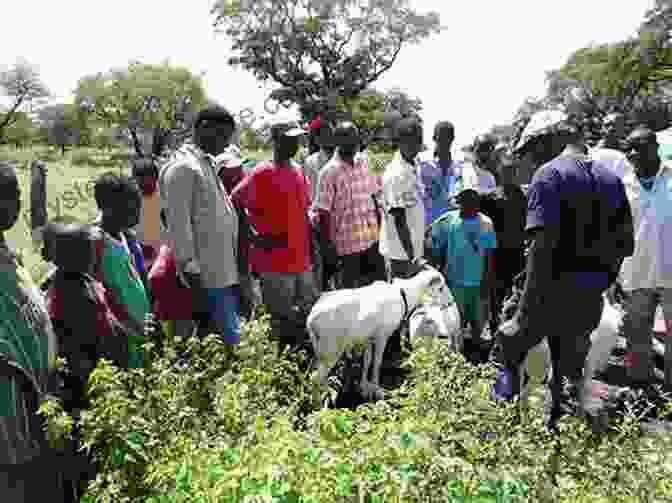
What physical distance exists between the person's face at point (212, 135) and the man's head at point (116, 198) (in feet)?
1.80

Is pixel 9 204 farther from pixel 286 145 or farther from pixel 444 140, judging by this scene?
pixel 444 140

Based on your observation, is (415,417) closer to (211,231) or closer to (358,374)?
(211,231)

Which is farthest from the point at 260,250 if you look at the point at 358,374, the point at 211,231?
the point at 358,374

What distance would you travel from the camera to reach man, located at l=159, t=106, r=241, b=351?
3518 mm

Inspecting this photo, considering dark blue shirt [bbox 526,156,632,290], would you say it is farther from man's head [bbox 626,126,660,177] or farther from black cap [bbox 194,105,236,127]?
black cap [bbox 194,105,236,127]

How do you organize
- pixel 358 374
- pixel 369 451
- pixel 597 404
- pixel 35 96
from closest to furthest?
pixel 369 451
pixel 597 404
pixel 358 374
pixel 35 96

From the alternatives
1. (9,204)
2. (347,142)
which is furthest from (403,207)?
(9,204)

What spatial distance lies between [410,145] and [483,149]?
0.82 metres

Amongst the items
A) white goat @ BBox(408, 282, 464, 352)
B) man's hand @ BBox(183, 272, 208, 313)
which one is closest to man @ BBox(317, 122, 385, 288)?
white goat @ BBox(408, 282, 464, 352)

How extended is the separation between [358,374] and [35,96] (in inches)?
2372

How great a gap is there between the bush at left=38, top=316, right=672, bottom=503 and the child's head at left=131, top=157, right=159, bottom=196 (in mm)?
2565

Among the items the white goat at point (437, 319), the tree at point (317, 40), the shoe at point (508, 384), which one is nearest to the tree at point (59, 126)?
the tree at point (317, 40)

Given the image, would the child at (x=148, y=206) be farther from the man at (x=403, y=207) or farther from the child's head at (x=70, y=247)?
the child's head at (x=70, y=247)

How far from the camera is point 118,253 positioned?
3.09 meters
